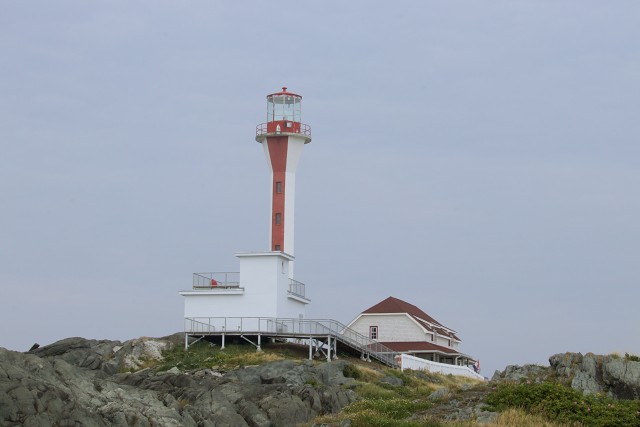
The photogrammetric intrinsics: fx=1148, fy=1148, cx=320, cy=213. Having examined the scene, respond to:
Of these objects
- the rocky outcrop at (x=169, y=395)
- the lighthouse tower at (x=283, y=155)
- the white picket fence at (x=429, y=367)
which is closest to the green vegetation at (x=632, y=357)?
the rocky outcrop at (x=169, y=395)

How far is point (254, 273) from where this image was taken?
5956cm

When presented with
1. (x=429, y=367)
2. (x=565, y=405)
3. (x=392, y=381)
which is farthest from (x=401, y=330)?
(x=565, y=405)

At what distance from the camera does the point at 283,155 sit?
220 ft

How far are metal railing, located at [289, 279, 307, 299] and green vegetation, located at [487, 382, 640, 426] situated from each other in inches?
1063

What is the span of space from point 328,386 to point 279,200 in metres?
22.0

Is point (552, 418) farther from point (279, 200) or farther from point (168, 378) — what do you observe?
point (279, 200)

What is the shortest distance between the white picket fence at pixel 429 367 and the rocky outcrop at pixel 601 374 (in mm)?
18832

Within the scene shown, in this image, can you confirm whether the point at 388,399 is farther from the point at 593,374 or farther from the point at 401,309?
the point at 401,309

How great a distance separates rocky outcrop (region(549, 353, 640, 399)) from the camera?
37.9m

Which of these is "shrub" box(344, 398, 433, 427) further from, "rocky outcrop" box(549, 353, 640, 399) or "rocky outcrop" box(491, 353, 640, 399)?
"rocky outcrop" box(549, 353, 640, 399)

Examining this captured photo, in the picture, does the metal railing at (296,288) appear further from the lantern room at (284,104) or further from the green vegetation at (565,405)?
the green vegetation at (565,405)

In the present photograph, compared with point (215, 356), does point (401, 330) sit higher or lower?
higher

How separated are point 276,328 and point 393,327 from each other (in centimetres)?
1447

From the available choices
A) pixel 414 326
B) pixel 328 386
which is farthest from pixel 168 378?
pixel 414 326
